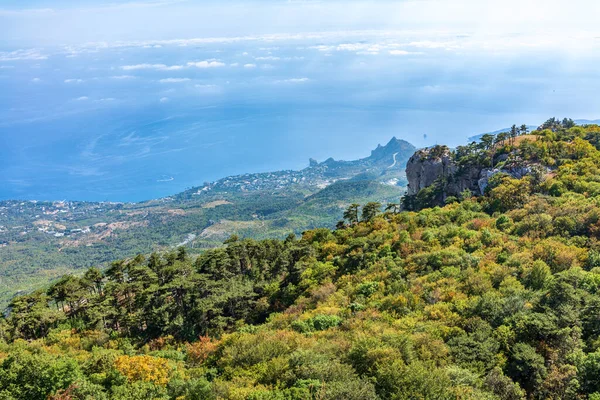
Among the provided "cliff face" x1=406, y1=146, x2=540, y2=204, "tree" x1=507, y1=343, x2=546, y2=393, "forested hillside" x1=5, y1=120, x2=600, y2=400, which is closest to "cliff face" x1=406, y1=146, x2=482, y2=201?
"cliff face" x1=406, y1=146, x2=540, y2=204

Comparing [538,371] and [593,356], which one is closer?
[593,356]

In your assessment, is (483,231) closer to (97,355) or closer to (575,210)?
(575,210)

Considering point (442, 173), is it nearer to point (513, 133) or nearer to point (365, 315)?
point (513, 133)

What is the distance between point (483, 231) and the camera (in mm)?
36750

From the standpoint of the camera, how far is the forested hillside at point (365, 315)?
58.2 ft

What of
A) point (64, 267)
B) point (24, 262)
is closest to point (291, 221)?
point (64, 267)

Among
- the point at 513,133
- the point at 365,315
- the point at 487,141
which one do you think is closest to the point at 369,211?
the point at 487,141

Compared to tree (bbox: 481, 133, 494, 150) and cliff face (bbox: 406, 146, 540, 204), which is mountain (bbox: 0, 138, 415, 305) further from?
tree (bbox: 481, 133, 494, 150)

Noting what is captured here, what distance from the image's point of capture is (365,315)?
26.4 metres

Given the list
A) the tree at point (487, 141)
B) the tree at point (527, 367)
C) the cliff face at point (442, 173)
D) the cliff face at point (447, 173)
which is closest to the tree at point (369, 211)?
the cliff face at point (447, 173)

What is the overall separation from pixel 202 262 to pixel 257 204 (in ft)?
456

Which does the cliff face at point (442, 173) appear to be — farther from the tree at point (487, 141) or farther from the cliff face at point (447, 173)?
the tree at point (487, 141)

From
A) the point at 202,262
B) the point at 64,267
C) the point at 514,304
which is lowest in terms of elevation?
the point at 64,267

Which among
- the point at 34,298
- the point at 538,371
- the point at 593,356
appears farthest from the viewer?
the point at 34,298
